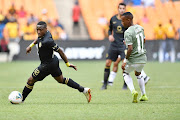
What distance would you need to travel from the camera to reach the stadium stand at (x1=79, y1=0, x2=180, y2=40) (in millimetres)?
31531

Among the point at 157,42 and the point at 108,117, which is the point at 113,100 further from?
the point at 157,42

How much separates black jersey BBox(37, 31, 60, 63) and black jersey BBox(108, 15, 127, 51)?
366 centimetres

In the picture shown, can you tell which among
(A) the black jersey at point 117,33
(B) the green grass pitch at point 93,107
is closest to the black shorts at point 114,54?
(A) the black jersey at point 117,33

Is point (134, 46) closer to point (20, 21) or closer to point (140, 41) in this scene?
point (140, 41)

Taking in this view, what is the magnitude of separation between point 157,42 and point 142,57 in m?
17.4

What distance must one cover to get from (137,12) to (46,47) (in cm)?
2391

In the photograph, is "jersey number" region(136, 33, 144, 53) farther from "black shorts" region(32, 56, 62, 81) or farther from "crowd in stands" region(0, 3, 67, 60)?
"crowd in stands" region(0, 3, 67, 60)

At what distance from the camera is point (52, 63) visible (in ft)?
30.7

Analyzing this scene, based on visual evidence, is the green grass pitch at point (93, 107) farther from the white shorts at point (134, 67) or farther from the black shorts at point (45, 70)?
the white shorts at point (134, 67)

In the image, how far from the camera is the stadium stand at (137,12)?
103 ft

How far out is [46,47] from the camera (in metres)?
9.18

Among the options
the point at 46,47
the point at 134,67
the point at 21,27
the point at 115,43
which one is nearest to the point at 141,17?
the point at 21,27

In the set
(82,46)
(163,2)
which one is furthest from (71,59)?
(163,2)

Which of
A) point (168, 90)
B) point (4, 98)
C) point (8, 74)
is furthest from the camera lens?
point (8, 74)
